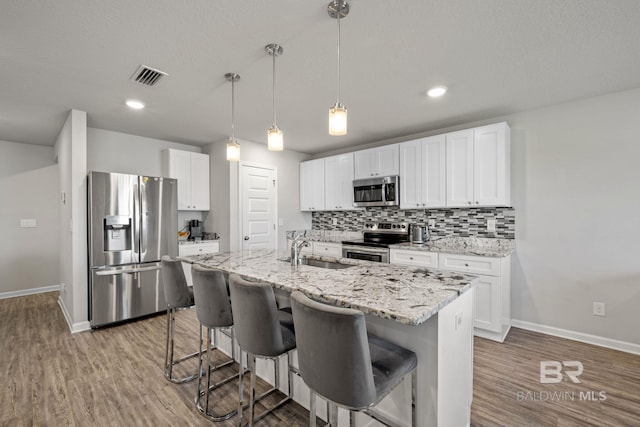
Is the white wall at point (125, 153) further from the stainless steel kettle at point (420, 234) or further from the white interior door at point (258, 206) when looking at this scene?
the stainless steel kettle at point (420, 234)

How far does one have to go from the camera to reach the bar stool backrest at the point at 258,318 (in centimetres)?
145

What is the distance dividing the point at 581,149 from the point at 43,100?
558 cm

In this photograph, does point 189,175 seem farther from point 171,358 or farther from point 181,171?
point 171,358

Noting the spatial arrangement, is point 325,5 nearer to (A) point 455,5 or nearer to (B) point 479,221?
(A) point 455,5

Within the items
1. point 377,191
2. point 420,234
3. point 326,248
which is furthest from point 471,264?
point 326,248

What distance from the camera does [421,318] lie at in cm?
109

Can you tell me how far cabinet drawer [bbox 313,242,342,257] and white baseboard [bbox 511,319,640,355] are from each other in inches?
90.9

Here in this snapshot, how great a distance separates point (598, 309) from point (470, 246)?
1.28 metres

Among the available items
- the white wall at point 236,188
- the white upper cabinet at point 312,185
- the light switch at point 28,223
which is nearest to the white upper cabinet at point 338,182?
the white upper cabinet at point 312,185

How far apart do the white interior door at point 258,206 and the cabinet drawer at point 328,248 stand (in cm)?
85

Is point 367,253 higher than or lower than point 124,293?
higher

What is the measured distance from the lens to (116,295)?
347cm

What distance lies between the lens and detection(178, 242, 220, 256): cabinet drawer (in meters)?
4.23

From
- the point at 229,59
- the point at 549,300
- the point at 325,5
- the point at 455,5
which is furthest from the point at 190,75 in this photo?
the point at 549,300
